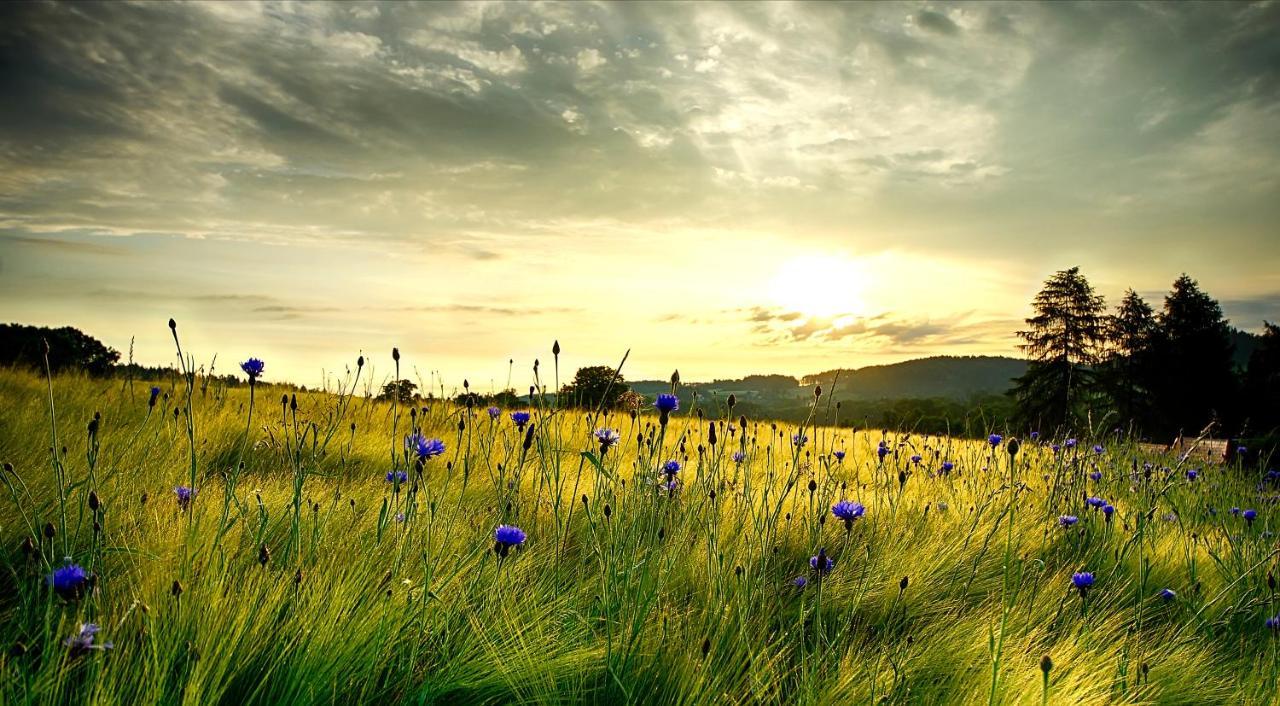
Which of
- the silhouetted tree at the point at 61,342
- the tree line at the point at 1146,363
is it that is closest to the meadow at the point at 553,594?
the silhouetted tree at the point at 61,342

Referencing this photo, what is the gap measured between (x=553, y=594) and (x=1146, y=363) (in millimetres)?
48482

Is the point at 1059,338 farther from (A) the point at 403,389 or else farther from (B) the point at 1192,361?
(A) the point at 403,389

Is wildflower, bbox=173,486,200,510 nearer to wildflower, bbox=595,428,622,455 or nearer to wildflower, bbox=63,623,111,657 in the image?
wildflower, bbox=63,623,111,657

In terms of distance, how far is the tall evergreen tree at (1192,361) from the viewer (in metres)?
37.2

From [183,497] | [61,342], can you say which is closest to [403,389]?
[183,497]

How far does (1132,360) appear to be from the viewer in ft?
131

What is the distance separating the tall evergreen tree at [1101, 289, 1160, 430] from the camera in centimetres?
3869

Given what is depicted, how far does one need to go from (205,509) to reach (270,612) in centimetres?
104

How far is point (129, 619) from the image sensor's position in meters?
1.76

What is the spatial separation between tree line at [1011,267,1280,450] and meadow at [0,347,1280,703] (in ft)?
124

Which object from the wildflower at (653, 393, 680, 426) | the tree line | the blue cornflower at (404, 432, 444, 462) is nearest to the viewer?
the blue cornflower at (404, 432, 444, 462)

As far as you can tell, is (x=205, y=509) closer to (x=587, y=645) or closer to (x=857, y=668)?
(x=587, y=645)

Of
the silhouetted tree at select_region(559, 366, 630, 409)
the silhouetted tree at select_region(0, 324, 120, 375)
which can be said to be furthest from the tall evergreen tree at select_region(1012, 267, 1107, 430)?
the silhouetted tree at select_region(0, 324, 120, 375)

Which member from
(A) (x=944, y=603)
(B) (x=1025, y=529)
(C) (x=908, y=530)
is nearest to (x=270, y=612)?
(A) (x=944, y=603)
